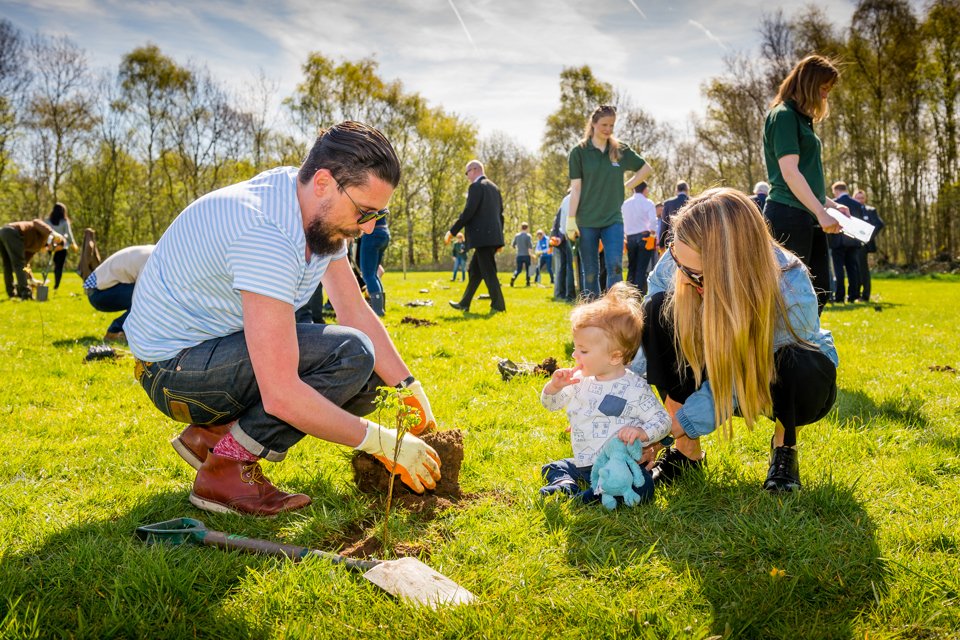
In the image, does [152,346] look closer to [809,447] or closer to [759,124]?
[809,447]

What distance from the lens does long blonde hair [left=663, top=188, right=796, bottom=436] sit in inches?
104

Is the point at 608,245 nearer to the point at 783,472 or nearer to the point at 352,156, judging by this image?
the point at 783,472

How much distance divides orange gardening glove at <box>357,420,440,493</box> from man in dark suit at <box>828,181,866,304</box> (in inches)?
487

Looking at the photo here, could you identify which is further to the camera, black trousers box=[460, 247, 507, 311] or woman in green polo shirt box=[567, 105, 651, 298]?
black trousers box=[460, 247, 507, 311]

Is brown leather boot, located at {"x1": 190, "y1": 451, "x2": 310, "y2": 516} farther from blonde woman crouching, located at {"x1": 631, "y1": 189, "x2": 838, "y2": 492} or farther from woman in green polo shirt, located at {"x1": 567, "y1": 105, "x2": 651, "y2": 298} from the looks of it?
woman in green polo shirt, located at {"x1": 567, "y1": 105, "x2": 651, "y2": 298}

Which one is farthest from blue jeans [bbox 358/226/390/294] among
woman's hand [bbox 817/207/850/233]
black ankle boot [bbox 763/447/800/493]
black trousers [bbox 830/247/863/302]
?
black trousers [bbox 830/247/863/302]

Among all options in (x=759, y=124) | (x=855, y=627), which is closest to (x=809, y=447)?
(x=855, y=627)

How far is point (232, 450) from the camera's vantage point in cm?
271

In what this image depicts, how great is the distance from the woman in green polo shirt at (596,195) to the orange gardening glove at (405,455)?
4637 mm

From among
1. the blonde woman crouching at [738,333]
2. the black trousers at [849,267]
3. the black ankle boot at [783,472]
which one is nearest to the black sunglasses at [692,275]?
the blonde woman crouching at [738,333]

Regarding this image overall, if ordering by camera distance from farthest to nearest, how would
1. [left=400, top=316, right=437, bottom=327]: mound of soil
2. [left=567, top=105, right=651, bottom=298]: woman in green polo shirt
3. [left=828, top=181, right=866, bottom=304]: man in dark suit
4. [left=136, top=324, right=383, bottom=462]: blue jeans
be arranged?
1. [left=828, top=181, right=866, bottom=304]: man in dark suit
2. [left=400, top=316, right=437, bottom=327]: mound of soil
3. [left=567, top=105, right=651, bottom=298]: woman in green polo shirt
4. [left=136, top=324, right=383, bottom=462]: blue jeans

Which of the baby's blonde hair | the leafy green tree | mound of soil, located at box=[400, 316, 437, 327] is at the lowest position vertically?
mound of soil, located at box=[400, 316, 437, 327]

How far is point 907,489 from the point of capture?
2865 mm

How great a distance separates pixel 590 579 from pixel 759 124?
102ft
